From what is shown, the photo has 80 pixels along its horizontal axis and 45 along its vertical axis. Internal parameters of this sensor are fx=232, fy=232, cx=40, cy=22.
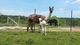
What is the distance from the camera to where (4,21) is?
22.5m

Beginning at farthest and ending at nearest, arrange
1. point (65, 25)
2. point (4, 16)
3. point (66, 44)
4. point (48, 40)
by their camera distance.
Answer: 1. point (65, 25)
2. point (4, 16)
3. point (48, 40)
4. point (66, 44)

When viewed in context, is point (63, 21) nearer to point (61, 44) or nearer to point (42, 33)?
point (42, 33)

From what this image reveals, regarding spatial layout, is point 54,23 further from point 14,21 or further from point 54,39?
point 54,39

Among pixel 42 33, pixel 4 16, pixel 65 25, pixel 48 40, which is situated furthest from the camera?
pixel 65 25

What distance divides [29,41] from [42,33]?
3807 millimetres

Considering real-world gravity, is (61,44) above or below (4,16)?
below

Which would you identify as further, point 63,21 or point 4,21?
point 63,21

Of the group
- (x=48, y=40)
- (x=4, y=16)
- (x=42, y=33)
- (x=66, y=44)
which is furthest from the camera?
(x=4, y=16)

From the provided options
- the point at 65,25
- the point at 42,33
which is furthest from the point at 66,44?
the point at 65,25

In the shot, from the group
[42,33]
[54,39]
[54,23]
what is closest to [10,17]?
[54,23]

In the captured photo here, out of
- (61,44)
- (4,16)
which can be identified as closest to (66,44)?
(61,44)

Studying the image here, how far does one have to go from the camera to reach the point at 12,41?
1155cm

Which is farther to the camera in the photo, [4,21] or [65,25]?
[65,25]

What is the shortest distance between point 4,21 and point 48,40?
36.2 ft
